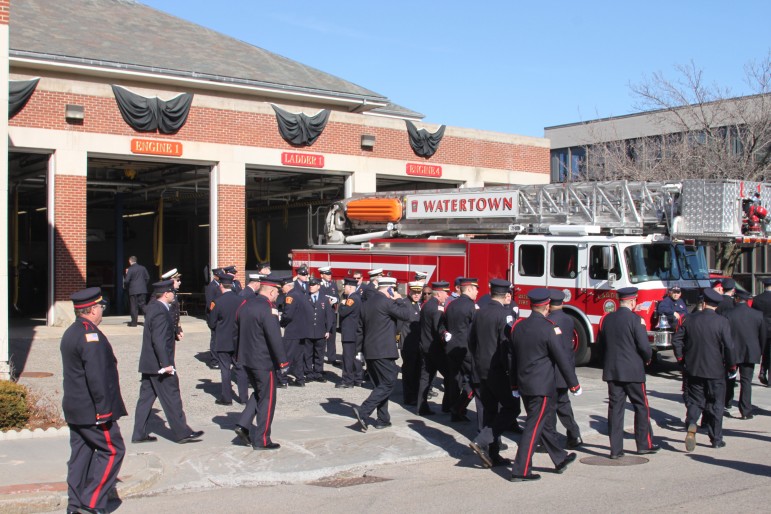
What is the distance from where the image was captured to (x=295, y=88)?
26.5 metres

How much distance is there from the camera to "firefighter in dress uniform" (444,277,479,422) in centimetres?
1091

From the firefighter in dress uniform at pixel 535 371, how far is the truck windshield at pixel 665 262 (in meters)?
7.79

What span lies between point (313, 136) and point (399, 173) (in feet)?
10.7

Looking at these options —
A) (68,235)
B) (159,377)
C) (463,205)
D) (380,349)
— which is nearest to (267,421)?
(159,377)

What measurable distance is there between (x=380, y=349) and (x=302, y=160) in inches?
588

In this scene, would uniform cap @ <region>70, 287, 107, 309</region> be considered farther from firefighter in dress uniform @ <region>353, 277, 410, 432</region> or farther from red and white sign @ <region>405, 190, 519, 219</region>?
red and white sign @ <region>405, 190, 519, 219</region>

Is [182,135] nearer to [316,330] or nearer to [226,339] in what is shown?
[316,330]

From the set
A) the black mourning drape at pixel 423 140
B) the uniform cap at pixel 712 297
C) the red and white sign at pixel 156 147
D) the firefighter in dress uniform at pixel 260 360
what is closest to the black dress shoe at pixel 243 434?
the firefighter in dress uniform at pixel 260 360

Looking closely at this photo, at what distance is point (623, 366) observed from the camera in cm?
921

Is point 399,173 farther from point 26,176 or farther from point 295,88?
point 26,176

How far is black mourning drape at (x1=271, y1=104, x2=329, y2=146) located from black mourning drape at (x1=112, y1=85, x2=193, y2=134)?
274 cm

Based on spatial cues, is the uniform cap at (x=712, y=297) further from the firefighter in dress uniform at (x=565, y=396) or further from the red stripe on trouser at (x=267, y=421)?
the red stripe on trouser at (x=267, y=421)

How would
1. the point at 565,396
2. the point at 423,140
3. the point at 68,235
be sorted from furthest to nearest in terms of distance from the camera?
the point at 423,140
the point at 68,235
the point at 565,396

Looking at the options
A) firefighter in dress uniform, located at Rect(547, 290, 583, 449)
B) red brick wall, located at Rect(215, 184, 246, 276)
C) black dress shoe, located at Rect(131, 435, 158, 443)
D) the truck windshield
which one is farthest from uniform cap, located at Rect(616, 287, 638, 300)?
red brick wall, located at Rect(215, 184, 246, 276)
